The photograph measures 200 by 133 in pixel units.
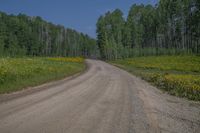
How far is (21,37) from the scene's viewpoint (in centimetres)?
10262

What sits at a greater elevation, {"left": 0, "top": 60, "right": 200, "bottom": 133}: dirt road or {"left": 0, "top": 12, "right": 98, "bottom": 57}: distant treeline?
{"left": 0, "top": 12, "right": 98, "bottom": 57}: distant treeline

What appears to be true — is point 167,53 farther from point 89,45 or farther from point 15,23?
point 89,45

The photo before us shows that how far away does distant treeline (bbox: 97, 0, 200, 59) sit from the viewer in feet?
268

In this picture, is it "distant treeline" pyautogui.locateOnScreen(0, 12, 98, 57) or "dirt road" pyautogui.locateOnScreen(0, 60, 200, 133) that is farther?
"distant treeline" pyautogui.locateOnScreen(0, 12, 98, 57)

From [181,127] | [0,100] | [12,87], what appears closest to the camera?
[181,127]

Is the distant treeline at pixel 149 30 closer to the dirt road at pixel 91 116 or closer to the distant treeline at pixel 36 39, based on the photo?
the distant treeline at pixel 36 39

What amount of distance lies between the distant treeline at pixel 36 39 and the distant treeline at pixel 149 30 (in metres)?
28.6

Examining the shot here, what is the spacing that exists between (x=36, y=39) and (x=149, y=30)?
4604 centimetres

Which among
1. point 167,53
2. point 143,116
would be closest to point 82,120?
point 143,116

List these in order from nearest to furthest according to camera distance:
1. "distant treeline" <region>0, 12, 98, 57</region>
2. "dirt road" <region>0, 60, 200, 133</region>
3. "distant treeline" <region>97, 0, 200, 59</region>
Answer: "dirt road" <region>0, 60, 200, 133</region> → "distant treeline" <region>97, 0, 200, 59</region> → "distant treeline" <region>0, 12, 98, 57</region>

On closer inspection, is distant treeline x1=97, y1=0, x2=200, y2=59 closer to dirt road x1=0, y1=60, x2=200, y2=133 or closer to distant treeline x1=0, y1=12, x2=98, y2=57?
distant treeline x1=0, y1=12, x2=98, y2=57

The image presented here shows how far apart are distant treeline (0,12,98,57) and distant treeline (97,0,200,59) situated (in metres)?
28.6

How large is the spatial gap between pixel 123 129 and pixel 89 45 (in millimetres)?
164389

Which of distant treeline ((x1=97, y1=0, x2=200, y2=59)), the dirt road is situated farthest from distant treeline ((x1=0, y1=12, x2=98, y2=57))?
the dirt road
